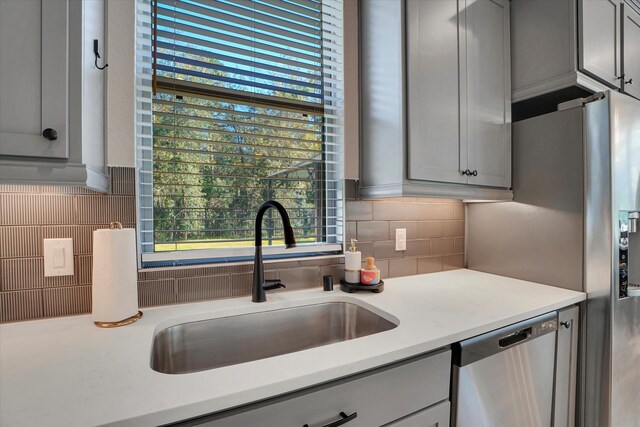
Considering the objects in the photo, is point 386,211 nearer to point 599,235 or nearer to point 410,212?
point 410,212

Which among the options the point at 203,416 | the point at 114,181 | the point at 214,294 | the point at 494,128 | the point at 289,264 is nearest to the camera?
the point at 203,416

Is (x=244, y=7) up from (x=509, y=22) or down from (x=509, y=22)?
down

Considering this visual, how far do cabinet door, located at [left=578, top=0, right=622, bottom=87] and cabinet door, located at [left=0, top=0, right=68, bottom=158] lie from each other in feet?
6.99

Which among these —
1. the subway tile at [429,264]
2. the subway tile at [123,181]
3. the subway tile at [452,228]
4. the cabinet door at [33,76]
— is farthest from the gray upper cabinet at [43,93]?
the subway tile at [452,228]

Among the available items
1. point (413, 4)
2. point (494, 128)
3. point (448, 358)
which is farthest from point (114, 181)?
point (494, 128)

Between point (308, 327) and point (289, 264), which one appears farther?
point (289, 264)

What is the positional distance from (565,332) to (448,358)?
78 centimetres

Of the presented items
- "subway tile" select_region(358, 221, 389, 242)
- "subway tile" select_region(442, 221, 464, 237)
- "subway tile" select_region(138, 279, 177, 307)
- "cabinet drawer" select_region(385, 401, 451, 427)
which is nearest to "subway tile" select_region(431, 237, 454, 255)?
"subway tile" select_region(442, 221, 464, 237)

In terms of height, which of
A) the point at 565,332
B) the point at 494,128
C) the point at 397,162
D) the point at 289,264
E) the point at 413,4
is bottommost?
the point at 565,332

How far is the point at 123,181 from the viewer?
3.69 ft

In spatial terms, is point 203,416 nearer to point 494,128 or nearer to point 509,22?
point 494,128

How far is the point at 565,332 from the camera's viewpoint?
1299mm

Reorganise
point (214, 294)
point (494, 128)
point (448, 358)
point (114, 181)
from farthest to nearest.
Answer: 1. point (494, 128)
2. point (214, 294)
3. point (114, 181)
4. point (448, 358)

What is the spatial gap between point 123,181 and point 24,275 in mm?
440
